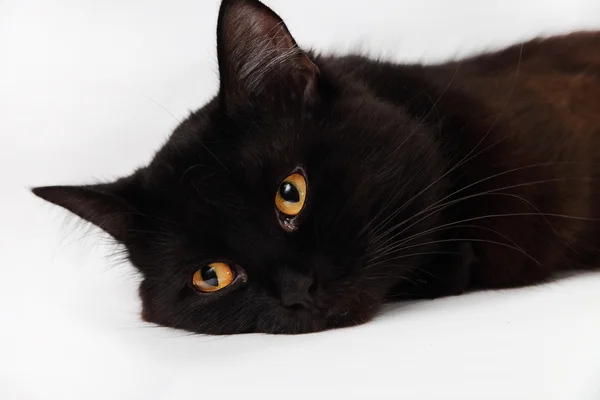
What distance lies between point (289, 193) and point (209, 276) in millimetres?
298

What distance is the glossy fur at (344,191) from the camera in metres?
1.60

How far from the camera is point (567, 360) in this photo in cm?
131

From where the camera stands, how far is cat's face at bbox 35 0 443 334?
62.6 inches

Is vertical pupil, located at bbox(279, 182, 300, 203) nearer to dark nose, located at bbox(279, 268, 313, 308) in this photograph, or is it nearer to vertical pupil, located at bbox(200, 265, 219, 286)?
dark nose, located at bbox(279, 268, 313, 308)

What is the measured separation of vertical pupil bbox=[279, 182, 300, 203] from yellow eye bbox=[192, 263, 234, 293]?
0.72 ft

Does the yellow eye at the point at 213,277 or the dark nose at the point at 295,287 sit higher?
the yellow eye at the point at 213,277

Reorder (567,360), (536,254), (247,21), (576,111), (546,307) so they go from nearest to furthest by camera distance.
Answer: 1. (567,360)
2. (546,307)
3. (247,21)
4. (536,254)
5. (576,111)

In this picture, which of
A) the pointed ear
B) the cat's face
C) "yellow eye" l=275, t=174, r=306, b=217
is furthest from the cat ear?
the pointed ear

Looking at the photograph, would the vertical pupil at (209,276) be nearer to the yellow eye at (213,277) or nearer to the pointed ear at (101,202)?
the yellow eye at (213,277)

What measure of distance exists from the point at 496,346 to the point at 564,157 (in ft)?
2.07

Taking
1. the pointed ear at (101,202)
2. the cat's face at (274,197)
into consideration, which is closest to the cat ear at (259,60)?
the cat's face at (274,197)

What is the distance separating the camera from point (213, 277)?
5.60 ft

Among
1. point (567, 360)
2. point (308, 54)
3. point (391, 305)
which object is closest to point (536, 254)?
point (391, 305)

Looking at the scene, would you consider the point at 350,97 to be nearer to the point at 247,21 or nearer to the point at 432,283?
the point at 247,21
